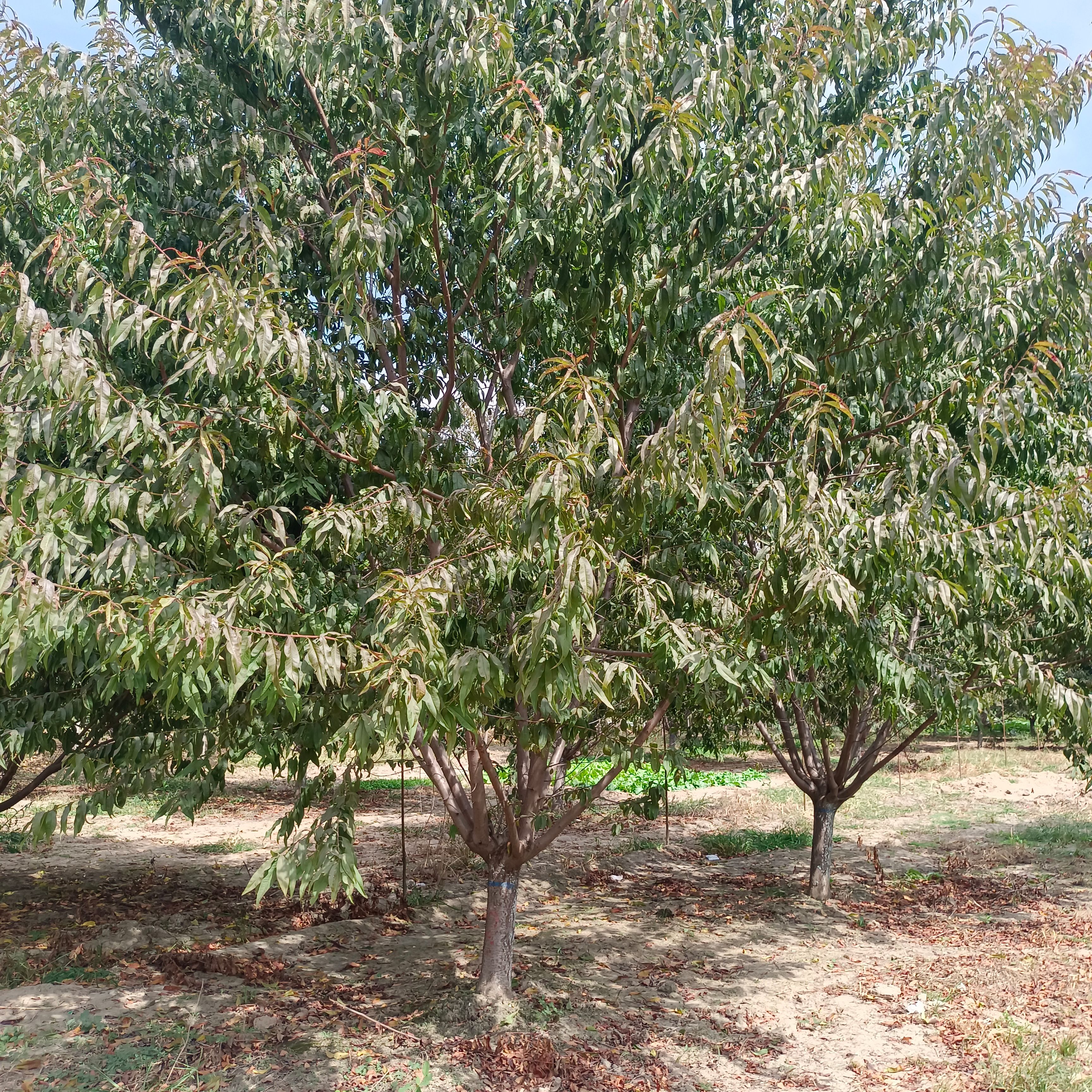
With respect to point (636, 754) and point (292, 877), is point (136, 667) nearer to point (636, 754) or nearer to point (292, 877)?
point (292, 877)

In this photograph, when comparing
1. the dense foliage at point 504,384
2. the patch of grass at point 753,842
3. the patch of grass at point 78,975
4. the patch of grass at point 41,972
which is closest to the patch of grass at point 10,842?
the patch of grass at point 41,972

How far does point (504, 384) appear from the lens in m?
5.91

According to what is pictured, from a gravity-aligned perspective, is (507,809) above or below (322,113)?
below

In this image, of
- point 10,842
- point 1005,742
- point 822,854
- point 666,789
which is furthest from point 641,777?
point 1005,742

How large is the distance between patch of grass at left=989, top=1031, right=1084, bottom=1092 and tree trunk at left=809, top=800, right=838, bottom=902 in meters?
4.27

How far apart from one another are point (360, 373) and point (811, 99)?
9.05 feet

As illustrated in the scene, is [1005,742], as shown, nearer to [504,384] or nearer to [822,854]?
[822,854]

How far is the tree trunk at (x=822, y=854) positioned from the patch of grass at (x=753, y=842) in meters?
2.93

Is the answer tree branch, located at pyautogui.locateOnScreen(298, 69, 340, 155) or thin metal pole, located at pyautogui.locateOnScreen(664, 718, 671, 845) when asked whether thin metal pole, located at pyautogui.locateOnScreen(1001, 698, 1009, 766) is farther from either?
tree branch, located at pyautogui.locateOnScreen(298, 69, 340, 155)

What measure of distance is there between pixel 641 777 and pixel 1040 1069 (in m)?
13.1

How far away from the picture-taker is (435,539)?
5434mm

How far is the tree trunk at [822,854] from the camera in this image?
34.0 ft

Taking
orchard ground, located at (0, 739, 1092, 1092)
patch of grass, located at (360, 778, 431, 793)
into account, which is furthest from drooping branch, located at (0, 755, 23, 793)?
patch of grass, located at (360, 778, 431, 793)

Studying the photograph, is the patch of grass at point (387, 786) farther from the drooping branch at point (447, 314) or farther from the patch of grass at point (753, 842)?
the drooping branch at point (447, 314)
